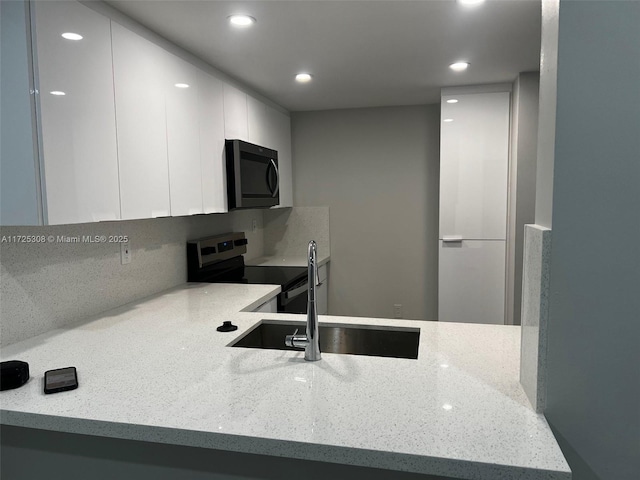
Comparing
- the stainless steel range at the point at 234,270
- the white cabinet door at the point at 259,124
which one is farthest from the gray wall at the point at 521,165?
the white cabinet door at the point at 259,124

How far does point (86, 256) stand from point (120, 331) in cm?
42

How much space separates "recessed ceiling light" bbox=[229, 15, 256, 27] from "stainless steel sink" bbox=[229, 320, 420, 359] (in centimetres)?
134

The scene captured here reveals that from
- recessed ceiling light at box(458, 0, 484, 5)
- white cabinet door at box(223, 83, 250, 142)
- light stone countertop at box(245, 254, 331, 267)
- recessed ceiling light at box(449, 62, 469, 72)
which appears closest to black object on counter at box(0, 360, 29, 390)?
white cabinet door at box(223, 83, 250, 142)

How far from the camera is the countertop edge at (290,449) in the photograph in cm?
92

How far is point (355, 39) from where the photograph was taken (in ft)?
7.43

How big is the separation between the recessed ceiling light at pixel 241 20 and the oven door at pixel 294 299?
153 centimetres

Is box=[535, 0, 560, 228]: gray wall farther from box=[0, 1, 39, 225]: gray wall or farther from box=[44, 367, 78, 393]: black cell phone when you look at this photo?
box=[0, 1, 39, 225]: gray wall

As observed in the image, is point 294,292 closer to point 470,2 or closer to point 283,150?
point 283,150

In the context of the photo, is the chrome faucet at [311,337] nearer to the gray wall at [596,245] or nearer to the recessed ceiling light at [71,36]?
the gray wall at [596,245]

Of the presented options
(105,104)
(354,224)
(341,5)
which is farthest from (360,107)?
(105,104)

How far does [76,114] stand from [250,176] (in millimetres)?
1457

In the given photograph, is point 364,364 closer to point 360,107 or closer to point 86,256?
point 86,256

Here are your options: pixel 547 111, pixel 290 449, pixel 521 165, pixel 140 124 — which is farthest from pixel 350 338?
pixel 521 165

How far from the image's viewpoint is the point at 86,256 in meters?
2.00
